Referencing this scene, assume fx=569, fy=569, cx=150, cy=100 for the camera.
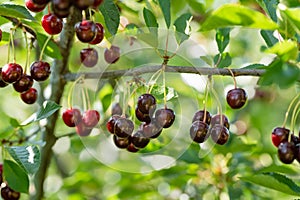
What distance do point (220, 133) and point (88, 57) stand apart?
70cm

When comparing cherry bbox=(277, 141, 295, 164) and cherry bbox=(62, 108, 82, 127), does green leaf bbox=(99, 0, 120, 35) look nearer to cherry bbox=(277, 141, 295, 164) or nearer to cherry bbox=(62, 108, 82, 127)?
cherry bbox=(62, 108, 82, 127)

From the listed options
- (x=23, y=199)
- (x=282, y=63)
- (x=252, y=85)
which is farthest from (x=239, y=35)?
(x=282, y=63)

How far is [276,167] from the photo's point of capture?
228 cm

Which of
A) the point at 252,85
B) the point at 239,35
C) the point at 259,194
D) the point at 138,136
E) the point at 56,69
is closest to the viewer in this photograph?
the point at 138,136

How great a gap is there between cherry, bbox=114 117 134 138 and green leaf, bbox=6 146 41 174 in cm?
29

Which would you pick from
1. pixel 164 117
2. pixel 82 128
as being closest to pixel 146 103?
pixel 164 117

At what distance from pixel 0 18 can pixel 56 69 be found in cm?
45

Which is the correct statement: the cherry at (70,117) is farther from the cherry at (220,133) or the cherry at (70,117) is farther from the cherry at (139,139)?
the cherry at (220,133)

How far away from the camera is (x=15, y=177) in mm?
1896

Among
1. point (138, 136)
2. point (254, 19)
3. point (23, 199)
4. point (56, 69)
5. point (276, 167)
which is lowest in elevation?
point (23, 199)

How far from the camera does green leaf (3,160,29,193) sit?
1.87m

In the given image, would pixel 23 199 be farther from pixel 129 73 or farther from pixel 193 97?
pixel 129 73

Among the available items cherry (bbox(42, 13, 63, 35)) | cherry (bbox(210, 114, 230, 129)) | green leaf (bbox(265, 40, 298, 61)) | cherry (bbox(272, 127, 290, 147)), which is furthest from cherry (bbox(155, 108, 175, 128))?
green leaf (bbox(265, 40, 298, 61))

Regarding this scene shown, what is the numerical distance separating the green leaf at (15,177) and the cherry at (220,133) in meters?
0.65
